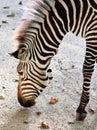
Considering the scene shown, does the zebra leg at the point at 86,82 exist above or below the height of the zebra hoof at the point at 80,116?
above

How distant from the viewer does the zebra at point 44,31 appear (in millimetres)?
2689

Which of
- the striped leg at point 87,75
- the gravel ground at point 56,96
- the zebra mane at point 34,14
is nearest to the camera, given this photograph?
the zebra mane at point 34,14

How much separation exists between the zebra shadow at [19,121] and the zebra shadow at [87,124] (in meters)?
0.41

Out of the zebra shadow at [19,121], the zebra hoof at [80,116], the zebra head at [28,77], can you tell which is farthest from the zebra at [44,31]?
the zebra hoof at [80,116]

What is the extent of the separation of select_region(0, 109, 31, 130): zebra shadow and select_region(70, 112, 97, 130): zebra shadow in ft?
1.35

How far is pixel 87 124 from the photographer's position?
298 centimetres

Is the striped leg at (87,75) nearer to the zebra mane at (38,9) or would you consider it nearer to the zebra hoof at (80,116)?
the zebra hoof at (80,116)

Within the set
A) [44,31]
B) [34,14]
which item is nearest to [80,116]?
[44,31]

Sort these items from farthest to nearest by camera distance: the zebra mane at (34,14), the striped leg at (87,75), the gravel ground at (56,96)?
the gravel ground at (56,96) → the striped leg at (87,75) → the zebra mane at (34,14)

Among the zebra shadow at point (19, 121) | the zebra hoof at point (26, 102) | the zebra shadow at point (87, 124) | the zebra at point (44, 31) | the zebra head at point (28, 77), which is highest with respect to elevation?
the zebra at point (44, 31)

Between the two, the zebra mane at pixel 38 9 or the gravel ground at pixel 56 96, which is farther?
the gravel ground at pixel 56 96

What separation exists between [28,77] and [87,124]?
682 millimetres

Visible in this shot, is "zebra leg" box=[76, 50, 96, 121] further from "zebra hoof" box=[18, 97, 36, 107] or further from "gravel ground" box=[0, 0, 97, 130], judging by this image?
"zebra hoof" box=[18, 97, 36, 107]

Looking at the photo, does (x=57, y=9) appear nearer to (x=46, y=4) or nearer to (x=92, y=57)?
(x=46, y=4)
